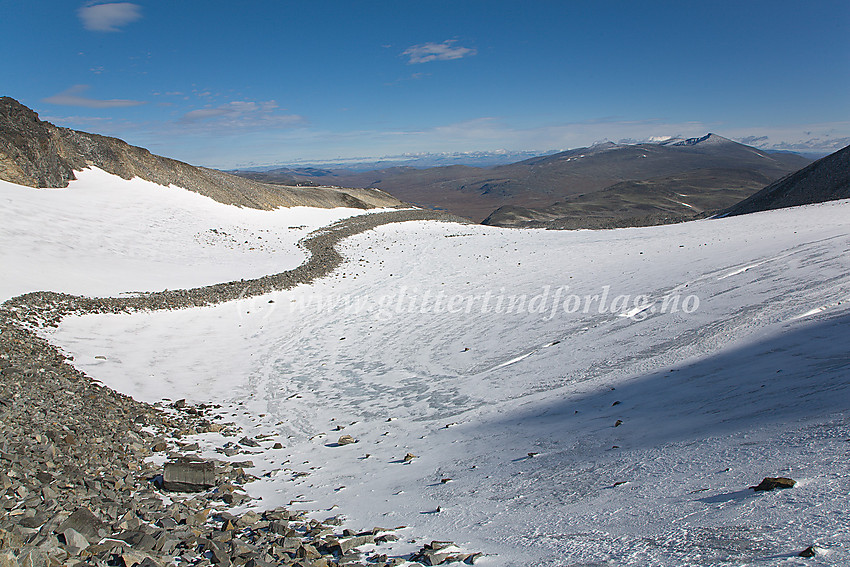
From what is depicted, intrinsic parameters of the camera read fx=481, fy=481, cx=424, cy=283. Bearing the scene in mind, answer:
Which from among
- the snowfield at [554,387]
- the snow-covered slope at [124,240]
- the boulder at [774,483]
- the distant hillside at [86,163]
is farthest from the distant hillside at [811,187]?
the distant hillside at [86,163]

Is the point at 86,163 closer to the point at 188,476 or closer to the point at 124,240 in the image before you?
the point at 124,240

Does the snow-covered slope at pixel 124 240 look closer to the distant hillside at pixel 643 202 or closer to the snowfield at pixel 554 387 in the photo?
the snowfield at pixel 554 387

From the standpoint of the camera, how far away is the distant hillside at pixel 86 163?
2470 centimetres

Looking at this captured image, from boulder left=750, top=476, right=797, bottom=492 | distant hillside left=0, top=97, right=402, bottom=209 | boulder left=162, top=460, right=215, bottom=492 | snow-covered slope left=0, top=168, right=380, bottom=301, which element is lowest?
boulder left=162, top=460, right=215, bottom=492

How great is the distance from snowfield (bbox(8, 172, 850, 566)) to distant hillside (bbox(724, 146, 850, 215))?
56.8 feet

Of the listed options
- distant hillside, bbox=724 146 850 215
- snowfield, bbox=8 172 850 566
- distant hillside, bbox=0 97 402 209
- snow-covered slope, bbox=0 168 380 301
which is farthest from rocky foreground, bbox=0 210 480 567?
distant hillside, bbox=724 146 850 215

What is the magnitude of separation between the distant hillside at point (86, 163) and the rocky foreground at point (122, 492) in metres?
21.7

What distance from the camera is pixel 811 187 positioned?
32.3 meters

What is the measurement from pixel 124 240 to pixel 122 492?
2006 cm

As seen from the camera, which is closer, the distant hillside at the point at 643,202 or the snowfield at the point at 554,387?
the snowfield at the point at 554,387

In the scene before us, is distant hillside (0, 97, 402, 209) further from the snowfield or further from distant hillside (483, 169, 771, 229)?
distant hillside (483, 169, 771, 229)

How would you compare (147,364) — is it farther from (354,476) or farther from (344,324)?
(354,476)

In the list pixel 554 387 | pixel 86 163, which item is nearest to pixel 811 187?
pixel 554 387

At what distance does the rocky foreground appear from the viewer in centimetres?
359
